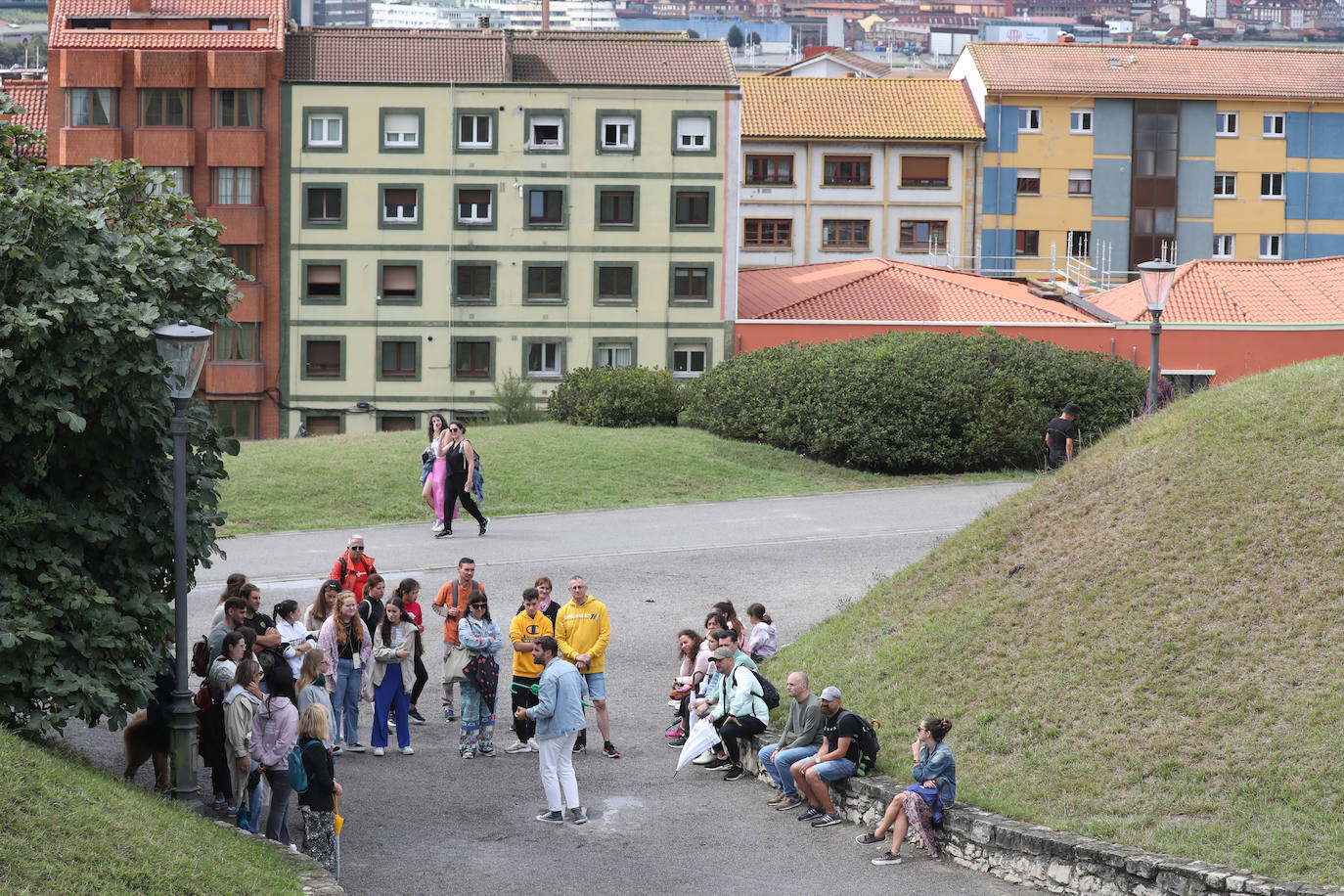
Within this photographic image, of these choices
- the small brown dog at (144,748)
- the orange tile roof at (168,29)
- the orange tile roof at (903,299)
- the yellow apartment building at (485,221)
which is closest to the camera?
the small brown dog at (144,748)

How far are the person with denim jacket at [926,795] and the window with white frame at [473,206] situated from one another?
4252 centimetres

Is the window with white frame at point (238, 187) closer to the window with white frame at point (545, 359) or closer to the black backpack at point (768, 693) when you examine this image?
the window with white frame at point (545, 359)

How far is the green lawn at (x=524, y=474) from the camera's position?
28938mm

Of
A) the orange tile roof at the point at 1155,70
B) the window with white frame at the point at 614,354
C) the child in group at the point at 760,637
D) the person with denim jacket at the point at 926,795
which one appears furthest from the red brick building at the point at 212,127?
the person with denim jacket at the point at 926,795

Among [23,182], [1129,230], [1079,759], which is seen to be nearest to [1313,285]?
[1129,230]

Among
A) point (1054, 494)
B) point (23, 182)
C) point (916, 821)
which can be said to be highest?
point (23, 182)

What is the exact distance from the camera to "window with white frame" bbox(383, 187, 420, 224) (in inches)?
2115

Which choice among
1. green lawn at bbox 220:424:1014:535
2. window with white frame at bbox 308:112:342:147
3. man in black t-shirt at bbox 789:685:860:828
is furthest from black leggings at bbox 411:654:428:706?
window with white frame at bbox 308:112:342:147

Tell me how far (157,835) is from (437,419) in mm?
15497

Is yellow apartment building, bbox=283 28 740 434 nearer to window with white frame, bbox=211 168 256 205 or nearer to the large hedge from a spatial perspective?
window with white frame, bbox=211 168 256 205

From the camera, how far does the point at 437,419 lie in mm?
26375

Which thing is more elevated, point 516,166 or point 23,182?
point 516,166

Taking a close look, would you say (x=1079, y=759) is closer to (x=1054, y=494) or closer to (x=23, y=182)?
(x=1054, y=494)

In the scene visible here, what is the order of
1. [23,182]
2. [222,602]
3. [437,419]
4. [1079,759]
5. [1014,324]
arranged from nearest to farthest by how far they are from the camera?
1. [23,182]
2. [1079,759]
3. [222,602]
4. [437,419]
5. [1014,324]
